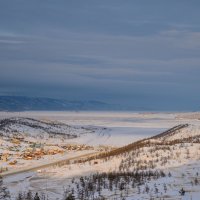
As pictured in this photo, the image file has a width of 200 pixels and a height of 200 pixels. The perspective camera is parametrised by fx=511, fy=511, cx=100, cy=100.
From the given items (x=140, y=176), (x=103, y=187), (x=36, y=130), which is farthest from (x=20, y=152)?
(x=103, y=187)

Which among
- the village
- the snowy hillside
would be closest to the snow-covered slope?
the village

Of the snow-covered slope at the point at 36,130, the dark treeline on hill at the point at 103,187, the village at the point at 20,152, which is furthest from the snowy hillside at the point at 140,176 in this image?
the snow-covered slope at the point at 36,130

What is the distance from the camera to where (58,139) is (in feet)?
313

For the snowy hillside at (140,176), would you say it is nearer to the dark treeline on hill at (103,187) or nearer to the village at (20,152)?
the dark treeline on hill at (103,187)

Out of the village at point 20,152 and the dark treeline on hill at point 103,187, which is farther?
the village at point 20,152

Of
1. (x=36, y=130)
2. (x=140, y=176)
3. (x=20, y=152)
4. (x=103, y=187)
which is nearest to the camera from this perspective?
(x=103, y=187)

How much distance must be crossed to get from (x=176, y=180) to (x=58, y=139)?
6946cm

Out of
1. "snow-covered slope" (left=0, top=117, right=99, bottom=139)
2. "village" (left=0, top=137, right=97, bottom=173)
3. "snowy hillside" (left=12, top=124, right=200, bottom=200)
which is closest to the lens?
"snowy hillside" (left=12, top=124, right=200, bottom=200)

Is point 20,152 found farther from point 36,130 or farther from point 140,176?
point 140,176

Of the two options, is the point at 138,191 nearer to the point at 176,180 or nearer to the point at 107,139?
the point at 176,180

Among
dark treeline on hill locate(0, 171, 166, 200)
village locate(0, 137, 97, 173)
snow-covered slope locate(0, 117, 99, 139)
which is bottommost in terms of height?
dark treeline on hill locate(0, 171, 166, 200)

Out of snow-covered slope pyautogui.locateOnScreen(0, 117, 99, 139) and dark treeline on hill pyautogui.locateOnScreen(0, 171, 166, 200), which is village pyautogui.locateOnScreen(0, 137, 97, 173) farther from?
dark treeline on hill pyautogui.locateOnScreen(0, 171, 166, 200)

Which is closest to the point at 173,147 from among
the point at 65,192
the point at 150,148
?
the point at 150,148

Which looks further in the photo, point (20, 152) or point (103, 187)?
point (20, 152)
